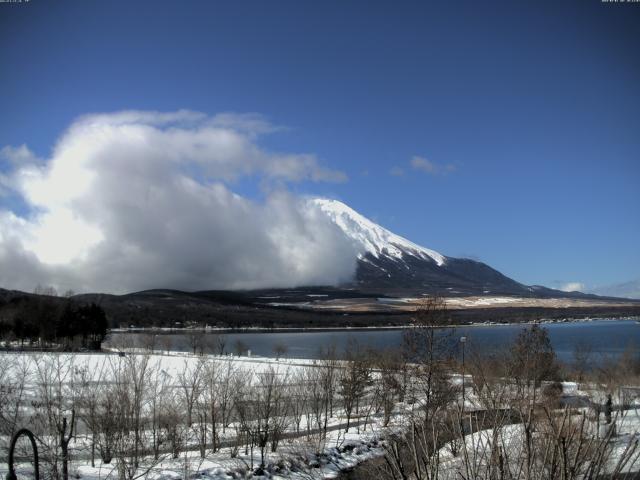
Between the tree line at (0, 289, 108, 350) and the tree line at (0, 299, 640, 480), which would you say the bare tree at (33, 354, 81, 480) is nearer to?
the tree line at (0, 299, 640, 480)

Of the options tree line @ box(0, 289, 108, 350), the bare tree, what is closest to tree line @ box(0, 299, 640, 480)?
the bare tree

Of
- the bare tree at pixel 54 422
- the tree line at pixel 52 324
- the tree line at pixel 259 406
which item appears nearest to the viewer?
the bare tree at pixel 54 422

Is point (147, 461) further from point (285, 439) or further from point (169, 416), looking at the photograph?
point (285, 439)

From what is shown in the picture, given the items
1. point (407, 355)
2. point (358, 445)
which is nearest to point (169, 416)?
point (358, 445)

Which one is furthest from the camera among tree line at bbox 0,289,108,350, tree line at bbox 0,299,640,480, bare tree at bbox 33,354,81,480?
tree line at bbox 0,289,108,350

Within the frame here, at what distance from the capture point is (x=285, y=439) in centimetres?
2814

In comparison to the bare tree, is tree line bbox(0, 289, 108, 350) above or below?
below

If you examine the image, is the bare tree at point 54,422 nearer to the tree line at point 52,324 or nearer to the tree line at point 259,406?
the tree line at point 259,406

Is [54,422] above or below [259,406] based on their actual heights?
above

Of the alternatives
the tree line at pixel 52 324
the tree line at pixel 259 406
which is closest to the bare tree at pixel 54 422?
the tree line at pixel 259 406

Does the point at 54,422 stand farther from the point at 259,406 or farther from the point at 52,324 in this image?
the point at 52,324

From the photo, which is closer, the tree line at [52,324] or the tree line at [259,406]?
the tree line at [259,406]

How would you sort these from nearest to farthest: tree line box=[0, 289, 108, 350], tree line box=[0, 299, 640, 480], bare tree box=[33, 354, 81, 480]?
1. bare tree box=[33, 354, 81, 480]
2. tree line box=[0, 299, 640, 480]
3. tree line box=[0, 289, 108, 350]

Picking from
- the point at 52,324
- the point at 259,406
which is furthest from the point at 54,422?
the point at 52,324
